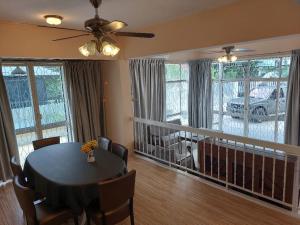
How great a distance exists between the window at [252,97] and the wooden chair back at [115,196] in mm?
5010

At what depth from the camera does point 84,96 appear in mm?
4672

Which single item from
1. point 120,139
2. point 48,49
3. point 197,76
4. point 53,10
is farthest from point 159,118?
point 53,10

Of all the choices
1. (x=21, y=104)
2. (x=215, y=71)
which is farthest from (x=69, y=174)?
(x=215, y=71)

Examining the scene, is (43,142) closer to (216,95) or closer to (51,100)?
(51,100)

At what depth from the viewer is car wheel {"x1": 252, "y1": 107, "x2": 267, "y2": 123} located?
236 inches

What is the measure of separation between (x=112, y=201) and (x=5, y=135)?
2.71 metres

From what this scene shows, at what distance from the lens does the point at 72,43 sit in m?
3.83

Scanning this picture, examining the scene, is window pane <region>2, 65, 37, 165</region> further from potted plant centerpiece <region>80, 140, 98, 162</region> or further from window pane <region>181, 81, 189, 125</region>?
window pane <region>181, 81, 189, 125</region>

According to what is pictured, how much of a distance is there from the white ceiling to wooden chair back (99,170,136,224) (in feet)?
6.60

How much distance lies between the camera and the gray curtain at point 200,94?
267 inches

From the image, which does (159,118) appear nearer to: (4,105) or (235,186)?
(235,186)

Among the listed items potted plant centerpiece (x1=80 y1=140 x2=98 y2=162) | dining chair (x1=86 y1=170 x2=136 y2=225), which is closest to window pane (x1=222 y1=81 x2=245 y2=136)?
potted plant centerpiece (x1=80 y1=140 x2=98 y2=162)

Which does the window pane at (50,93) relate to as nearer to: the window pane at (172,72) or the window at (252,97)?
the window pane at (172,72)

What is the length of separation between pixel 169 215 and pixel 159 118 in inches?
126
